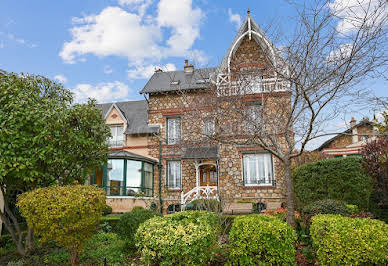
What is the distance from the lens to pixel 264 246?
5047 mm

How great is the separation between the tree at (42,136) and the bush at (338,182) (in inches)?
270

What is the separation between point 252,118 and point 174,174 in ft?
36.4

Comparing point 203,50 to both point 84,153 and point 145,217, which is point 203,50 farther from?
point 145,217

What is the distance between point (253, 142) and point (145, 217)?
3.53m

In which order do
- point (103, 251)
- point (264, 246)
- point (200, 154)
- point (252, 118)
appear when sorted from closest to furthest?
point (264, 246)
point (103, 251)
point (252, 118)
point (200, 154)

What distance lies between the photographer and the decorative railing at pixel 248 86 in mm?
7586

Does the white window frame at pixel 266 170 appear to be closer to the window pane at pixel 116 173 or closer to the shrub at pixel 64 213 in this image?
the window pane at pixel 116 173

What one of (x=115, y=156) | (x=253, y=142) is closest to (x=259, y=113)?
(x=253, y=142)

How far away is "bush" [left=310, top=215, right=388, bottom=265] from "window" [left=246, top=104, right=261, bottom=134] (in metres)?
3.00

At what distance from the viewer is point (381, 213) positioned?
31.2 ft

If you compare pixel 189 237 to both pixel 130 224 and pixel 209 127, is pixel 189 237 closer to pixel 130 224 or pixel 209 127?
pixel 130 224

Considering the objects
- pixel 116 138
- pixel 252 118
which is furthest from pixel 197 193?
pixel 252 118

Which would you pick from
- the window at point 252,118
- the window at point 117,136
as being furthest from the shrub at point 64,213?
the window at point 117,136

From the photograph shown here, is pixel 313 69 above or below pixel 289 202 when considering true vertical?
above
